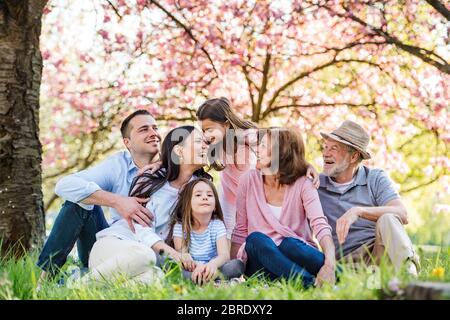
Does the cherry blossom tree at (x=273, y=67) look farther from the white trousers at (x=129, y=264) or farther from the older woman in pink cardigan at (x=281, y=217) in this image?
the white trousers at (x=129, y=264)

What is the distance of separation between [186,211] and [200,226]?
0.14m

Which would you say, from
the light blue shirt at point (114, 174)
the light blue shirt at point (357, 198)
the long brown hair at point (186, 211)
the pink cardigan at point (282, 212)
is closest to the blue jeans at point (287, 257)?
the pink cardigan at point (282, 212)

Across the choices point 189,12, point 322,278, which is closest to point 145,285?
point 322,278

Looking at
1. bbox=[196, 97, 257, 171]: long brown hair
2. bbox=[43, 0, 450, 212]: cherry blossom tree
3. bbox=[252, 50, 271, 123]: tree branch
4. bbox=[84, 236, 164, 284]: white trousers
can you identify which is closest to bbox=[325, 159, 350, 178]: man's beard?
bbox=[196, 97, 257, 171]: long brown hair

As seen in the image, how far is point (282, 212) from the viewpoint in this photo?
4227mm

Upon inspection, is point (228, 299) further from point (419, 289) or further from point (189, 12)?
point (189, 12)

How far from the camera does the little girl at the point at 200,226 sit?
4238 mm

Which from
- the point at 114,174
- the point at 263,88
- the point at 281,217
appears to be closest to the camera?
the point at 281,217

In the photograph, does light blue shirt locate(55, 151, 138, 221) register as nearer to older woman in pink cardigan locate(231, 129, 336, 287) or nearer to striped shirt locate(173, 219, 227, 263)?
striped shirt locate(173, 219, 227, 263)

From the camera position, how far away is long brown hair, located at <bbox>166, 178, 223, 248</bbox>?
426cm

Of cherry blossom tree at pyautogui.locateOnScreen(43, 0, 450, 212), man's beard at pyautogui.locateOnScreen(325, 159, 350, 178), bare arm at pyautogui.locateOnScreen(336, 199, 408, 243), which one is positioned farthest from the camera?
cherry blossom tree at pyautogui.locateOnScreen(43, 0, 450, 212)

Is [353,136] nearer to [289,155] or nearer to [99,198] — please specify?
[289,155]

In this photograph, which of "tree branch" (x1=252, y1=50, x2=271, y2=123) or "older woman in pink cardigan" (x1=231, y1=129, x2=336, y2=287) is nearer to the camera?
"older woman in pink cardigan" (x1=231, y1=129, x2=336, y2=287)

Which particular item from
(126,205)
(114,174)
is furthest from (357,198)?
(114,174)
